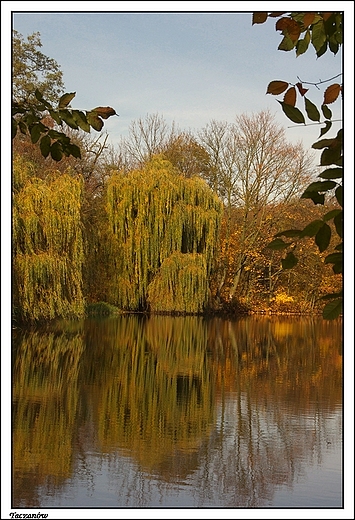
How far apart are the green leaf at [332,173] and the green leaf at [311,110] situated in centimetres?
11

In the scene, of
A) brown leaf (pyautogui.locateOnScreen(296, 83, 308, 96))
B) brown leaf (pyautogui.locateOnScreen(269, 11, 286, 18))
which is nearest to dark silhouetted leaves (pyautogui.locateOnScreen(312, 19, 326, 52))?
brown leaf (pyautogui.locateOnScreen(269, 11, 286, 18))

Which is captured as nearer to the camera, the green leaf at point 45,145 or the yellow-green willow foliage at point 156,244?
the green leaf at point 45,145

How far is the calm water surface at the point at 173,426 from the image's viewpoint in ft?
14.2

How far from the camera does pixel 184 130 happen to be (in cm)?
2477

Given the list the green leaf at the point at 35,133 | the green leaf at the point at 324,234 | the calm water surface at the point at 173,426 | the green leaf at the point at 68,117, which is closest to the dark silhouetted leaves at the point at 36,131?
the green leaf at the point at 35,133

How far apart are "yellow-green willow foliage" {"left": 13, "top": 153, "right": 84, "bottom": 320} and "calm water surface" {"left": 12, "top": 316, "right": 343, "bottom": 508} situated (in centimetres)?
113

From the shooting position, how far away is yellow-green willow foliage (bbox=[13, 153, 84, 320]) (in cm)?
1298

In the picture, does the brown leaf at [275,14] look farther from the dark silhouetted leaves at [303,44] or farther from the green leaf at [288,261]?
the green leaf at [288,261]

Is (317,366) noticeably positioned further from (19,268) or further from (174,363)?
(19,268)

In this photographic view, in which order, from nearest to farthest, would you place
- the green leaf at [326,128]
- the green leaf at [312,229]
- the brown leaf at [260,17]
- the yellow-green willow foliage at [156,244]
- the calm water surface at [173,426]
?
the green leaf at [312,229] → the green leaf at [326,128] → the brown leaf at [260,17] → the calm water surface at [173,426] → the yellow-green willow foliage at [156,244]

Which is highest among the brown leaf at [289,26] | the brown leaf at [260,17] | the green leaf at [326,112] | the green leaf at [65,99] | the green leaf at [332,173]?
the brown leaf at [260,17]

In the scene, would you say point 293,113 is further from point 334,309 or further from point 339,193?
point 334,309

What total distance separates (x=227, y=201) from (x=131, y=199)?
234 inches

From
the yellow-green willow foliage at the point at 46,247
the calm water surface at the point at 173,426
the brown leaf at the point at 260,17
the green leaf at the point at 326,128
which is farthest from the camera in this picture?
the yellow-green willow foliage at the point at 46,247
